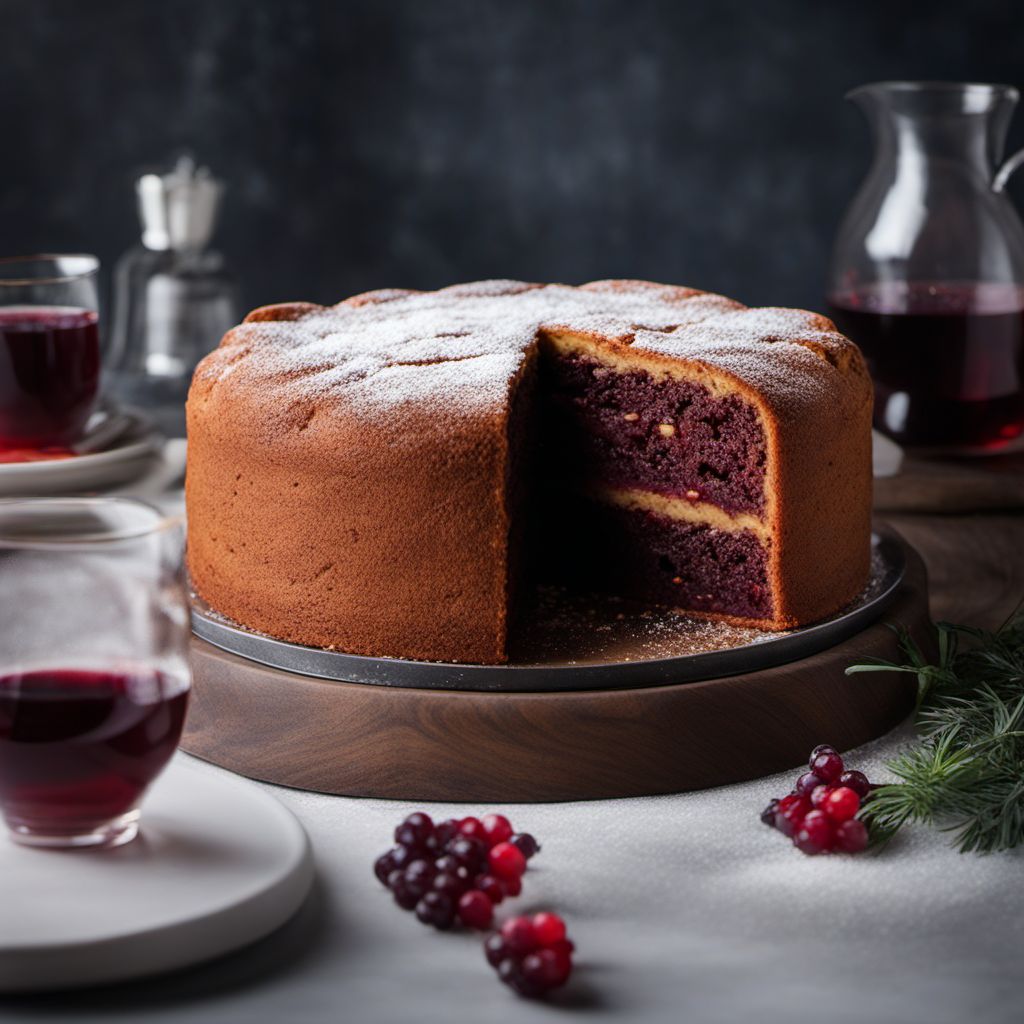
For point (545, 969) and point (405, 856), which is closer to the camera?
point (545, 969)

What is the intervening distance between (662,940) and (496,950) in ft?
0.87

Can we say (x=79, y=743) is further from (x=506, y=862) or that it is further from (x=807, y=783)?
(x=807, y=783)

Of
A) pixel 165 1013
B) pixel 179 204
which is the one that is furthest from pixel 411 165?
pixel 165 1013

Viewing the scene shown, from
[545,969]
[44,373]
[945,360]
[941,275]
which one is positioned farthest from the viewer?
[941,275]

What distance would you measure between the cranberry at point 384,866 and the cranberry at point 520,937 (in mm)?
295

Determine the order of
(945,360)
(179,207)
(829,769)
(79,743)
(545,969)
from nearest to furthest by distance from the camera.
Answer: (545,969) < (79,743) < (829,769) < (945,360) < (179,207)

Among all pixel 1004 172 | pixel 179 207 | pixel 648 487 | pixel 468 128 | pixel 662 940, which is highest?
pixel 1004 172

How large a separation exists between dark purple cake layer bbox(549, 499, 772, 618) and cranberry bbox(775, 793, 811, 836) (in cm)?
63

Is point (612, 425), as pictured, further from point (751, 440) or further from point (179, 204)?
point (179, 204)

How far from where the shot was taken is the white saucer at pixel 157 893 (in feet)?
6.43

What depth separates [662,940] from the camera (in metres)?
2.18

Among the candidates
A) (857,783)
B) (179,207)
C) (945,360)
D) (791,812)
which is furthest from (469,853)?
(179,207)

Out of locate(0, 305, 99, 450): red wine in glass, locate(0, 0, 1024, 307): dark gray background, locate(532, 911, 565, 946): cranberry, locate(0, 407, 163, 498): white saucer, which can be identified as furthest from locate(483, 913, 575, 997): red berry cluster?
locate(0, 0, 1024, 307): dark gray background

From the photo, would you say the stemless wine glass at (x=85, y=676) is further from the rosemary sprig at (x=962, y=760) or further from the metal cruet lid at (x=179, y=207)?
the metal cruet lid at (x=179, y=207)
